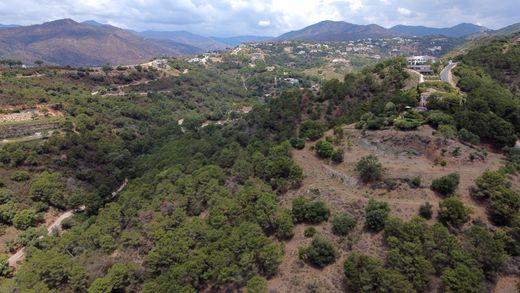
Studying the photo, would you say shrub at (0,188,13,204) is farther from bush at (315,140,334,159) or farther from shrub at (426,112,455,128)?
shrub at (426,112,455,128)

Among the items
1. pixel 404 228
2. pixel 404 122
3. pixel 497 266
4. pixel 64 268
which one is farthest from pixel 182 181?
pixel 497 266

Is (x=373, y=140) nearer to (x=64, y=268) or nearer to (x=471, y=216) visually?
(x=471, y=216)

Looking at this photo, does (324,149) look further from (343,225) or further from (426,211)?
(426,211)

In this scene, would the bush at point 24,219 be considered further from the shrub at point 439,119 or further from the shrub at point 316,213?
the shrub at point 439,119

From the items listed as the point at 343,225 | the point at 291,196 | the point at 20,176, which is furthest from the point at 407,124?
the point at 20,176

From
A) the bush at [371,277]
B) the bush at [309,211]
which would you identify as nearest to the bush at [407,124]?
the bush at [309,211]

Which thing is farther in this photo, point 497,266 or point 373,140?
point 373,140

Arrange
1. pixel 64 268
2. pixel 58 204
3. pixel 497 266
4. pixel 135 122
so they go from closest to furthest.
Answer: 1. pixel 497 266
2. pixel 64 268
3. pixel 58 204
4. pixel 135 122
